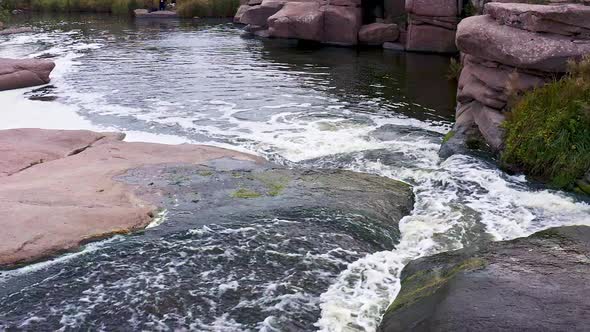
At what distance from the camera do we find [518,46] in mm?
10672

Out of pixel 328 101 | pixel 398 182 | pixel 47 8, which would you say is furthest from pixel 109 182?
pixel 47 8

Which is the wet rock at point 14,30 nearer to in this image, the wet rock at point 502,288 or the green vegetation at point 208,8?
the green vegetation at point 208,8

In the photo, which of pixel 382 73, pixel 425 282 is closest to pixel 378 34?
pixel 382 73

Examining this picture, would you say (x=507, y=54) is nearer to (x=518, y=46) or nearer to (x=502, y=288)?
(x=518, y=46)

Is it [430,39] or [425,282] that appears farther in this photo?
[430,39]

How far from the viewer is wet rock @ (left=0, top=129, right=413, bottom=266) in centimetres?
695

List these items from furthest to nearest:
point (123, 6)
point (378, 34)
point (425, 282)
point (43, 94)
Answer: point (123, 6)
point (378, 34)
point (43, 94)
point (425, 282)

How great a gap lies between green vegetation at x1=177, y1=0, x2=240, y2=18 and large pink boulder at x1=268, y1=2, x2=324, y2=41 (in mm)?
12149

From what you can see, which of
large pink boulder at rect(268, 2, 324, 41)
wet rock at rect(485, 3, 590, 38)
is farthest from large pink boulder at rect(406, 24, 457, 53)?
wet rock at rect(485, 3, 590, 38)

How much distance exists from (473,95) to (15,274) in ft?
29.2

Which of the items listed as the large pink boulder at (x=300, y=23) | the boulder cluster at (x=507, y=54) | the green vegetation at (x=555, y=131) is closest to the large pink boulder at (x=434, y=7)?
the large pink boulder at (x=300, y=23)

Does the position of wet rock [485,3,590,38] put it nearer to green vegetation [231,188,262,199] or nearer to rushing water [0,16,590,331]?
rushing water [0,16,590,331]

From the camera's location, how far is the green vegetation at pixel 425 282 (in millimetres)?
5449

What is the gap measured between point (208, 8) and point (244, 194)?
109ft
